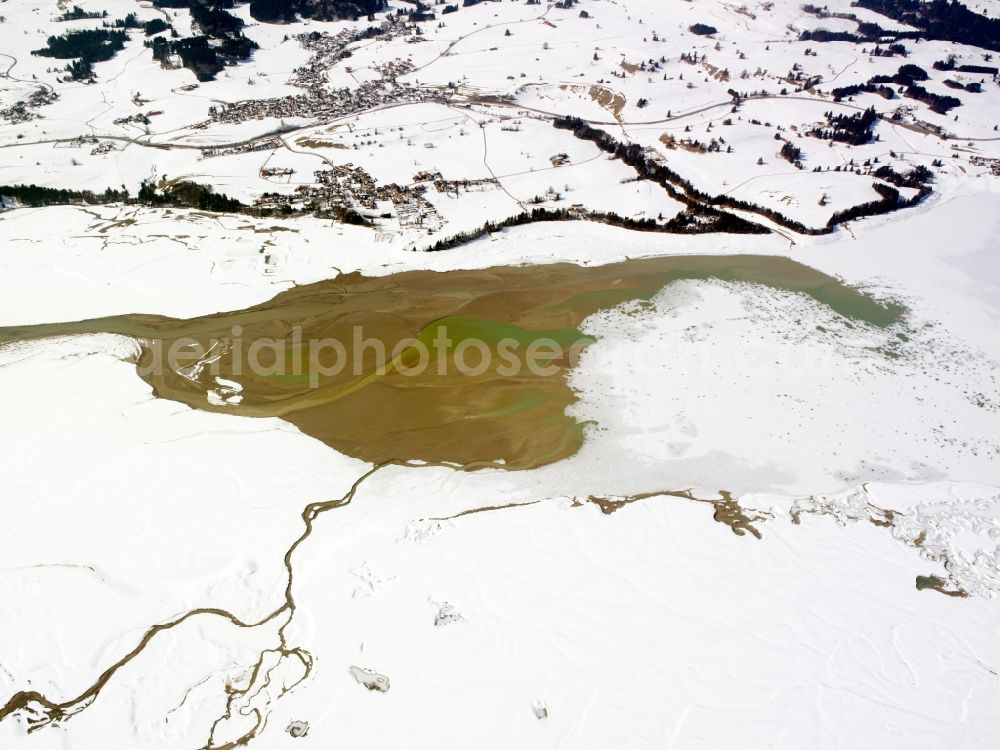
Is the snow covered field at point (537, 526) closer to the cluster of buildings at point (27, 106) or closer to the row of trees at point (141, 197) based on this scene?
the row of trees at point (141, 197)

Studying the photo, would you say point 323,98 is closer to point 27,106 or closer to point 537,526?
point 27,106

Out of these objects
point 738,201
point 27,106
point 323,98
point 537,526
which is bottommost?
point 537,526

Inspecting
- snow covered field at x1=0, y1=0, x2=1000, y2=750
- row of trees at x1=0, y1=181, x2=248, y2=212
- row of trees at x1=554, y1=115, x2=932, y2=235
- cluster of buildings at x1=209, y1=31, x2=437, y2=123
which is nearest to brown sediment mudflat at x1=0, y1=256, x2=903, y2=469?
snow covered field at x1=0, y1=0, x2=1000, y2=750

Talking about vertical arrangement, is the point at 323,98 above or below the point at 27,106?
above

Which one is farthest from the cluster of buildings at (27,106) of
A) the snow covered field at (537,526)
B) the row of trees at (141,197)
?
the snow covered field at (537,526)

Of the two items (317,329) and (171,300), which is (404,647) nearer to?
(317,329)

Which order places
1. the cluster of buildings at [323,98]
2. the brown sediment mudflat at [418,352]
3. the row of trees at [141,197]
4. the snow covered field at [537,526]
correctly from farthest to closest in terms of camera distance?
1. the cluster of buildings at [323,98]
2. the row of trees at [141,197]
3. the brown sediment mudflat at [418,352]
4. the snow covered field at [537,526]

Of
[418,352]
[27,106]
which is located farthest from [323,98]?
[418,352]

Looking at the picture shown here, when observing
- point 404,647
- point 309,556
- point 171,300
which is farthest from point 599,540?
point 171,300
